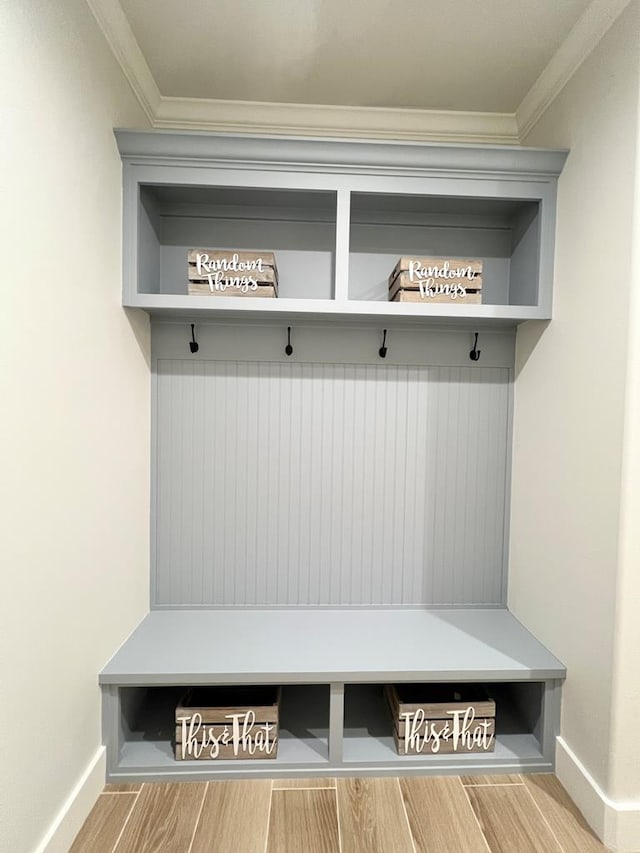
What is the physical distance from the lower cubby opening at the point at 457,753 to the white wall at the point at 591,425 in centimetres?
17

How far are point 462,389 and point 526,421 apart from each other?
0.28m

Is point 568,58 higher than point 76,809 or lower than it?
higher

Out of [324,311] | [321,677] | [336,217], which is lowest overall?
[321,677]

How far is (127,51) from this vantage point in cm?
167

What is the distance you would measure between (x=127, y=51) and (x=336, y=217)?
0.85 m

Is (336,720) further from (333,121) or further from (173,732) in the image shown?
(333,121)

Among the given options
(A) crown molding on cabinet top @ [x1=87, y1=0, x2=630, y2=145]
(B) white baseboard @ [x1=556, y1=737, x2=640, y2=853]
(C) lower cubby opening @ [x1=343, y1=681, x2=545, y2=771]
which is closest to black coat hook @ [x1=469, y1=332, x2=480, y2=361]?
(A) crown molding on cabinet top @ [x1=87, y1=0, x2=630, y2=145]

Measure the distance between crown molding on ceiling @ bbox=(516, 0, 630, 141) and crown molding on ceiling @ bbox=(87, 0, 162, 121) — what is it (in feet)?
4.58

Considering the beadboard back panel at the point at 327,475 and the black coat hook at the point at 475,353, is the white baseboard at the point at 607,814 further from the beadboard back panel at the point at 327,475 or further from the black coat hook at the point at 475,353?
the black coat hook at the point at 475,353

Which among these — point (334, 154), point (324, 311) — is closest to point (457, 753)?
point (324, 311)

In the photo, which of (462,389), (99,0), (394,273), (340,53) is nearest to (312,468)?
(462,389)

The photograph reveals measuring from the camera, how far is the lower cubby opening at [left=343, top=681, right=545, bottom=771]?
5.70 feet

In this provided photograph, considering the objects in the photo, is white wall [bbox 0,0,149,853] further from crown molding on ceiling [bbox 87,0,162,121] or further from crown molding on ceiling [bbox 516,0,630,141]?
crown molding on ceiling [bbox 516,0,630,141]

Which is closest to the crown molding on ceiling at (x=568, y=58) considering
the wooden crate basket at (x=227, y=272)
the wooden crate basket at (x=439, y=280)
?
the wooden crate basket at (x=439, y=280)
